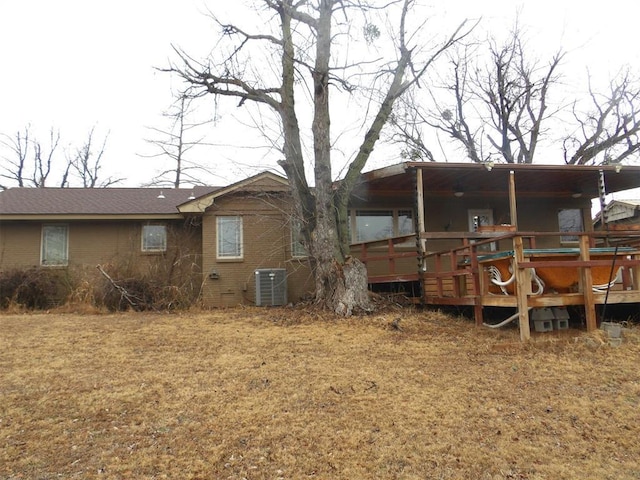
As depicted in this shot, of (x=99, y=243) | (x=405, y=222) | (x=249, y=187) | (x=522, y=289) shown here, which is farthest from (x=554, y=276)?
(x=99, y=243)

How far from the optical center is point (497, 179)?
11828 mm

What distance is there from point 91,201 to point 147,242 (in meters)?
2.77

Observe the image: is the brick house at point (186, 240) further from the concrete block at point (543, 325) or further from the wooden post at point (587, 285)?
the wooden post at point (587, 285)

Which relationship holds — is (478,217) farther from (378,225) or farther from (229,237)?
(229,237)

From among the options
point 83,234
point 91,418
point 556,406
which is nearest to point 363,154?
point 556,406

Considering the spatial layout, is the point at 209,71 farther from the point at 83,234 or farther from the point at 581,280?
the point at 581,280

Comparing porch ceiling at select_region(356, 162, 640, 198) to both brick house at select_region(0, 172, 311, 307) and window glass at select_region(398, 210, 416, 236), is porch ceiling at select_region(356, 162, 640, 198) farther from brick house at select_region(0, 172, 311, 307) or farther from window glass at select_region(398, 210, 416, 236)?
brick house at select_region(0, 172, 311, 307)

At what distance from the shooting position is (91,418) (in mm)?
3945

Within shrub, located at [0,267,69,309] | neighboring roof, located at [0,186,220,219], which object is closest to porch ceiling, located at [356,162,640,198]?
neighboring roof, located at [0,186,220,219]

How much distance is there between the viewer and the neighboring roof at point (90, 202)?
538 inches

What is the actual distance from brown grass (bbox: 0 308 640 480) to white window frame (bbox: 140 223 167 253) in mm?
6882

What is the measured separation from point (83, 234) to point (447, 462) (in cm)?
1339

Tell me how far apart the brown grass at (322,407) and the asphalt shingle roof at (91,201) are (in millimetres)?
7513

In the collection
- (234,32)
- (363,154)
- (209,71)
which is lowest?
(363,154)
